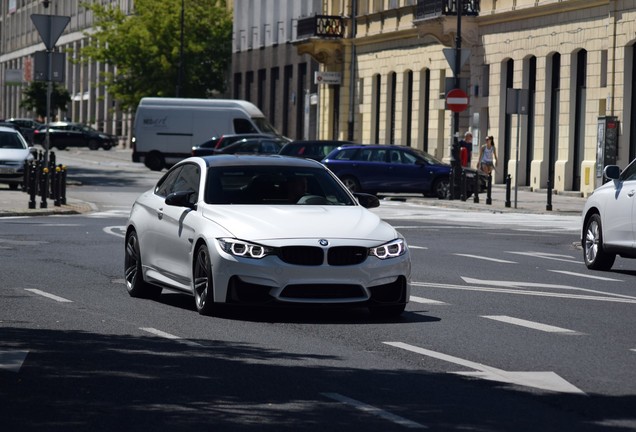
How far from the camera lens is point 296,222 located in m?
13.6

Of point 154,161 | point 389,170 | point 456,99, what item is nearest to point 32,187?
point 389,170

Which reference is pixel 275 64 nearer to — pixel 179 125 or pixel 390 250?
pixel 179 125

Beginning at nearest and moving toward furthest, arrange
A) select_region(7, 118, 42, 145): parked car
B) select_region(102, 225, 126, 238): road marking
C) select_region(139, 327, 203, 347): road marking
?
select_region(139, 327, 203, 347): road marking → select_region(102, 225, 126, 238): road marking → select_region(7, 118, 42, 145): parked car

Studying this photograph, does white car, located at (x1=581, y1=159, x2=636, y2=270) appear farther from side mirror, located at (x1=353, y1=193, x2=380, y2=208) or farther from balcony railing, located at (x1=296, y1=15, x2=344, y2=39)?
balcony railing, located at (x1=296, y1=15, x2=344, y2=39)

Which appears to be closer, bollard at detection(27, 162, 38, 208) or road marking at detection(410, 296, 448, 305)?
road marking at detection(410, 296, 448, 305)

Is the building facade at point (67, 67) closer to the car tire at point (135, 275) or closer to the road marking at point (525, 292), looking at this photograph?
the road marking at point (525, 292)

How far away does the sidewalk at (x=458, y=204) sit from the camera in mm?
32625

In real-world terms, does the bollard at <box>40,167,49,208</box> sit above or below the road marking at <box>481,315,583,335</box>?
above

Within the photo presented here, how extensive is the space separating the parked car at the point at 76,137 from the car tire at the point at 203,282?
80.3 metres

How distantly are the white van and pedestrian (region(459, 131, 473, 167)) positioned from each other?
1328cm

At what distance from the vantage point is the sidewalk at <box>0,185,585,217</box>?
107 ft

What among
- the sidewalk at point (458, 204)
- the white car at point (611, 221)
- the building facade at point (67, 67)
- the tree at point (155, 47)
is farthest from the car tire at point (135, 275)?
the building facade at point (67, 67)

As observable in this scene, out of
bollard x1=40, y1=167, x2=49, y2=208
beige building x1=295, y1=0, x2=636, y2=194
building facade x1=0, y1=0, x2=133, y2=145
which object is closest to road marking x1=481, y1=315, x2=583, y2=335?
bollard x1=40, y1=167, x2=49, y2=208

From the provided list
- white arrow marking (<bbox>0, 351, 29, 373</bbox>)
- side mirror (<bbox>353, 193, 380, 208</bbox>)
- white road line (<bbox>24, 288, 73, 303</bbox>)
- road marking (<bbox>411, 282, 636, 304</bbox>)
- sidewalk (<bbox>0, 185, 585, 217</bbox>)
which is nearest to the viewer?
white arrow marking (<bbox>0, 351, 29, 373</bbox>)
